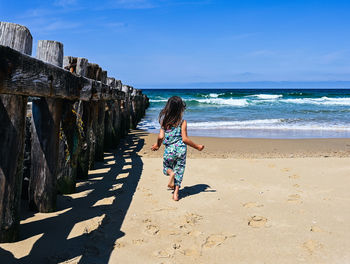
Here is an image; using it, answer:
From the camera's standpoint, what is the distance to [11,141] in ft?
7.89

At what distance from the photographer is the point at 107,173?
540 cm

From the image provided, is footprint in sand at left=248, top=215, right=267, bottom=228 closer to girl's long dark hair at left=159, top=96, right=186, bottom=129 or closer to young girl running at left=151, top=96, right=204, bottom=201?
young girl running at left=151, top=96, right=204, bottom=201

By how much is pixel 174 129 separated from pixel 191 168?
1.90m

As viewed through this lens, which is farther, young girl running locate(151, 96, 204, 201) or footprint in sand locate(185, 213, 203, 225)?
young girl running locate(151, 96, 204, 201)

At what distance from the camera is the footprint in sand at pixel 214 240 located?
2.81m

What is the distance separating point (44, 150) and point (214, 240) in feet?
5.86

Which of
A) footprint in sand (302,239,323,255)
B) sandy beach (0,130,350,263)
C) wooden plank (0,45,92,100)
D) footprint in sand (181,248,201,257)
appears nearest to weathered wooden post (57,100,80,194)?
sandy beach (0,130,350,263)

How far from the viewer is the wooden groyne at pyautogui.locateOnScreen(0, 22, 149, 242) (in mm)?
2165

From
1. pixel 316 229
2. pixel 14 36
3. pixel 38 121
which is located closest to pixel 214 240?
pixel 316 229

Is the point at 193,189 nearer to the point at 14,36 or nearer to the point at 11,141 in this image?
the point at 11,141

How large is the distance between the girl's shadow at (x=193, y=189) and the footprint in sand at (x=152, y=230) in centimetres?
115

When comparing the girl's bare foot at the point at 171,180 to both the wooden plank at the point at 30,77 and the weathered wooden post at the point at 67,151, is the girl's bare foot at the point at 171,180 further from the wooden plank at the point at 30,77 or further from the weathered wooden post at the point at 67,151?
the wooden plank at the point at 30,77

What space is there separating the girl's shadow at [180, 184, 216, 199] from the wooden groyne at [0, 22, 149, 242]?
1.43 metres

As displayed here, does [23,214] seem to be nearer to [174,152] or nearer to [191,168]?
[174,152]
